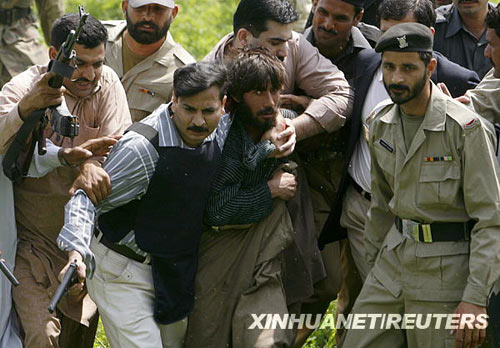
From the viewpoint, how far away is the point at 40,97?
5742 millimetres

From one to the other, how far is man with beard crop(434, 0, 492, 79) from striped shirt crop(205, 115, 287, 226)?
1.84 m

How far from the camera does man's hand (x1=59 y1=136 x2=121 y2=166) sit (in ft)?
19.0

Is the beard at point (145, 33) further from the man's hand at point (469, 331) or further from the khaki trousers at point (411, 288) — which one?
the man's hand at point (469, 331)

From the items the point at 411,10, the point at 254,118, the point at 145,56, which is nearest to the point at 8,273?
the point at 254,118

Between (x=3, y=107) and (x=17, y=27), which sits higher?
(x=3, y=107)

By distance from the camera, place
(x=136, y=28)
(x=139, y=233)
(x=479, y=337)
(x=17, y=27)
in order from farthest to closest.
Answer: (x=17, y=27) < (x=136, y=28) < (x=139, y=233) < (x=479, y=337)

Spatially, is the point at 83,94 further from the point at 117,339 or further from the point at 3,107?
the point at 117,339

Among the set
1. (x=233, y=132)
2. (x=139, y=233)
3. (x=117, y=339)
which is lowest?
(x=117, y=339)

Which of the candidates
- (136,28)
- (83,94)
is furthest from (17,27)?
(83,94)

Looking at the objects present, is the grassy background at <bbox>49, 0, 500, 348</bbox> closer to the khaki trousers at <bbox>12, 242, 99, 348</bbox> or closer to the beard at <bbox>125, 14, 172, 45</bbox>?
the beard at <bbox>125, 14, 172, 45</bbox>

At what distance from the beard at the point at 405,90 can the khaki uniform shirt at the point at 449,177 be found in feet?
0.30

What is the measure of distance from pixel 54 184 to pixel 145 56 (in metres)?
1.13

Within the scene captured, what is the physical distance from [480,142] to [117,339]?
222 cm

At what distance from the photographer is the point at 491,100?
6102 mm
